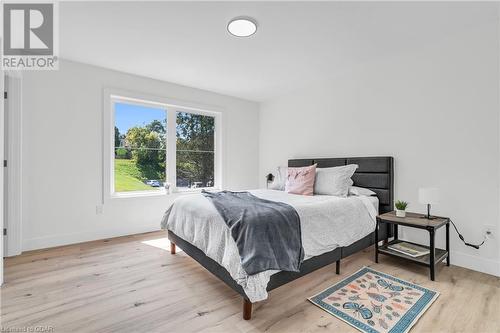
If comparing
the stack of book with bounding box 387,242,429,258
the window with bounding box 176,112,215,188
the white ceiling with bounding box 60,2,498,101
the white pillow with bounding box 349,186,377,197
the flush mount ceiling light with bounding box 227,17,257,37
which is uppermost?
the white ceiling with bounding box 60,2,498,101

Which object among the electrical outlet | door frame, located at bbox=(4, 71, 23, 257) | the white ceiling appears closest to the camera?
the white ceiling

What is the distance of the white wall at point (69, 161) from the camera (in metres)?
2.87

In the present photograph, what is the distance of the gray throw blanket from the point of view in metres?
1.63

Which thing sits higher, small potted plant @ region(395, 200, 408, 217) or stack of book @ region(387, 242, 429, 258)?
small potted plant @ region(395, 200, 408, 217)

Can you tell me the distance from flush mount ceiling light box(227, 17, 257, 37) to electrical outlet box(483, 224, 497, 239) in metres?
3.04

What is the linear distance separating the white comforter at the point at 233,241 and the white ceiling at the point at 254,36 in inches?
69.0

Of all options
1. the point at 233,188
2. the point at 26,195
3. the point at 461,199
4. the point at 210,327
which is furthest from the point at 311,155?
the point at 26,195

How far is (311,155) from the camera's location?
4020 millimetres

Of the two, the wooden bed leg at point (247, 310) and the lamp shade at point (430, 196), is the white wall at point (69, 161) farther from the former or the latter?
the lamp shade at point (430, 196)

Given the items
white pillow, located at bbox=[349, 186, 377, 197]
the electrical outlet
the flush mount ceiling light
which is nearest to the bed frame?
white pillow, located at bbox=[349, 186, 377, 197]

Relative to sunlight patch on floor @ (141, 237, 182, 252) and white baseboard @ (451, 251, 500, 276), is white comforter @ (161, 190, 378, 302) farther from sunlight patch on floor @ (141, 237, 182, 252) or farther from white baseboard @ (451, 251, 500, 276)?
white baseboard @ (451, 251, 500, 276)

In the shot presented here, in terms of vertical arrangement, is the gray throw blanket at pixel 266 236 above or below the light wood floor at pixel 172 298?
above

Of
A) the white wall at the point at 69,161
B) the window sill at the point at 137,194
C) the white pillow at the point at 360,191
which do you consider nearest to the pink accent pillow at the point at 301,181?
the white pillow at the point at 360,191

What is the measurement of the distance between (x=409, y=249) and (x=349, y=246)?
646mm
